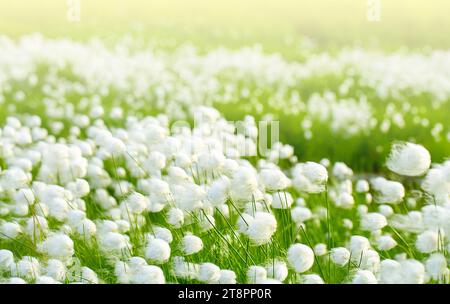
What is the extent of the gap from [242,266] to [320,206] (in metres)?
1.58

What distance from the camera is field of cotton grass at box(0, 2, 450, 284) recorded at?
2.40 m

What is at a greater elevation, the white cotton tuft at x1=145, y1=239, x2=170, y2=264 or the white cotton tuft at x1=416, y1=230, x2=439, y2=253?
the white cotton tuft at x1=416, y1=230, x2=439, y2=253

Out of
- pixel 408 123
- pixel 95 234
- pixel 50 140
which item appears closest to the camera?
pixel 95 234

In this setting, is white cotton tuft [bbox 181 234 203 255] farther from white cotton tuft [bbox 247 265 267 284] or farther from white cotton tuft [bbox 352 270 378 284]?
white cotton tuft [bbox 352 270 378 284]

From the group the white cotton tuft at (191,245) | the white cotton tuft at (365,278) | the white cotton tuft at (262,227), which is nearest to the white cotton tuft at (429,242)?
the white cotton tuft at (365,278)

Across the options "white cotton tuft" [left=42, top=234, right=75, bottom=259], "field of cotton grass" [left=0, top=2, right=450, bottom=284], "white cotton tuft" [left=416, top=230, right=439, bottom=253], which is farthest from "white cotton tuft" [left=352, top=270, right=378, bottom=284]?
"white cotton tuft" [left=42, top=234, right=75, bottom=259]

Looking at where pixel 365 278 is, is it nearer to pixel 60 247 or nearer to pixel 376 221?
pixel 376 221

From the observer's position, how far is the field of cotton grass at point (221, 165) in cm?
240

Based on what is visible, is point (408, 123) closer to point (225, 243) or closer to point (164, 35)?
point (164, 35)

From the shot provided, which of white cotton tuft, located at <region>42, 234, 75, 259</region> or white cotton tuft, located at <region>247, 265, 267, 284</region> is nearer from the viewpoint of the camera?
white cotton tuft, located at <region>247, 265, 267, 284</region>

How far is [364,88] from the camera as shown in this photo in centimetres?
812

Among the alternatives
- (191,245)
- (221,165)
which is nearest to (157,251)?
(191,245)

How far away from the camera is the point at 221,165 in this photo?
2514mm
